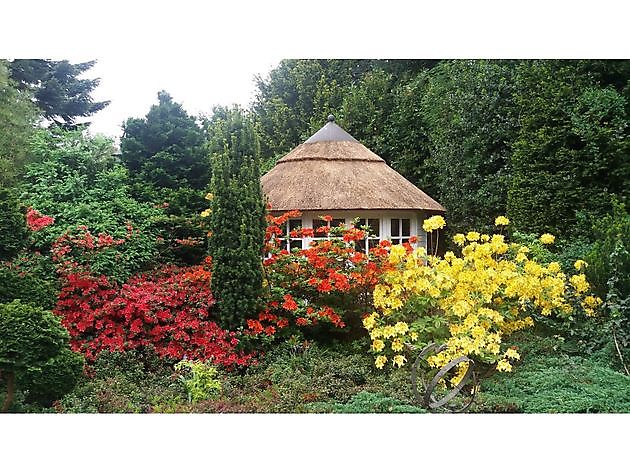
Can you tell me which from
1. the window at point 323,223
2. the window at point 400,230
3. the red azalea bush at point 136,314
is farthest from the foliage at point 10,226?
the window at point 400,230

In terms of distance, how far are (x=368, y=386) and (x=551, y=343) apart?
2066 millimetres

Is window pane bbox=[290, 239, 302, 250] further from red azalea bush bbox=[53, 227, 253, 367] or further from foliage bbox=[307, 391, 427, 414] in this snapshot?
foliage bbox=[307, 391, 427, 414]

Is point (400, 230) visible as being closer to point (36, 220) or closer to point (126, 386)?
point (126, 386)

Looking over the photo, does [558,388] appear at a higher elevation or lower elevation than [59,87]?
lower

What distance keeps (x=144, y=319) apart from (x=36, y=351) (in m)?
1.31

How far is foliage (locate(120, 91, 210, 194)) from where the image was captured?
9164mm

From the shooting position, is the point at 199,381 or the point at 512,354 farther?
the point at 199,381

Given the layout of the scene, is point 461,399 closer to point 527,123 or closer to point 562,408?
point 562,408

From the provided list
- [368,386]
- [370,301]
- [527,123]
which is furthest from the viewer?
[527,123]

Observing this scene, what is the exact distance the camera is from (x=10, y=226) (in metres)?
7.04

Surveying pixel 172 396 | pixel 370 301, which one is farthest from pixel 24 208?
pixel 370 301

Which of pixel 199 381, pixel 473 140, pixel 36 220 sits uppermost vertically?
pixel 473 140

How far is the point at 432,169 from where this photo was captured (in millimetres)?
10539

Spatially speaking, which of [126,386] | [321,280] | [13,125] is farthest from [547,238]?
[13,125]
